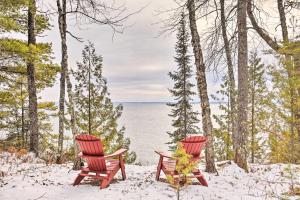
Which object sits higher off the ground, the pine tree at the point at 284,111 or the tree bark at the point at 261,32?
the tree bark at the point at 261,32

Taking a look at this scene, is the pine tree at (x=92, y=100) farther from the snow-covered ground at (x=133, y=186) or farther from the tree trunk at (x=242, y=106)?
the tree trunk at (x=242, y=106)

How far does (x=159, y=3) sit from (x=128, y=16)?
1.68 m

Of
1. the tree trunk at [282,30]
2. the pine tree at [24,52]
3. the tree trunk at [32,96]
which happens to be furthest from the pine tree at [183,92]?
the tree trunk at [32,96]

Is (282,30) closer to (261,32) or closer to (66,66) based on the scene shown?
(261,32)

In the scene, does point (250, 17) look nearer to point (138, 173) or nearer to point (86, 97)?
point (138, 173)

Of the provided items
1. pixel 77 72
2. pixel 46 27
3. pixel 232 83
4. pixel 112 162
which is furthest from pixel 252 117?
pixel 112 162

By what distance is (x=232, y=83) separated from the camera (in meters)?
12.5

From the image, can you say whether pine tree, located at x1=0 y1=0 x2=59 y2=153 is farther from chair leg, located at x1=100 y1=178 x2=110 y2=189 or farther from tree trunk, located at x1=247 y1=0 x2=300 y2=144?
tree trunk, located at x1=247 y1=0 x2=300 y2=144

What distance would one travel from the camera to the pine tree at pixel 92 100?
21547 mm

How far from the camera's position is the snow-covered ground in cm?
589

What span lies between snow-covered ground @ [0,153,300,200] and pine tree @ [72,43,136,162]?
13558 mm

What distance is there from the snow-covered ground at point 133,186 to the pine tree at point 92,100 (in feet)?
44.5

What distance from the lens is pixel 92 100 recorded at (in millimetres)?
22062

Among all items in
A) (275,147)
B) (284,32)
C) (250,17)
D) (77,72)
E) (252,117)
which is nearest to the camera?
(250,17)
